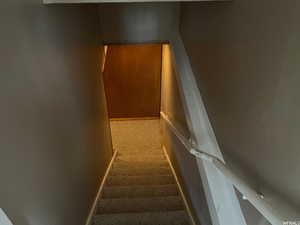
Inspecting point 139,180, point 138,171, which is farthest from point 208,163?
point 138,171

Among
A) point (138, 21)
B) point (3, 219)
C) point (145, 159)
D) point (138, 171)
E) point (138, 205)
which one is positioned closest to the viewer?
point (3, 219)

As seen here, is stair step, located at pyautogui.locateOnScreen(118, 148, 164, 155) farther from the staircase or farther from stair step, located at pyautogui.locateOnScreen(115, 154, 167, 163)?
the staircase

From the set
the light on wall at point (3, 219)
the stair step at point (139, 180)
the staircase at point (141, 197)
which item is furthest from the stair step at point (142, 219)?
the light on wall at point (3, 219)

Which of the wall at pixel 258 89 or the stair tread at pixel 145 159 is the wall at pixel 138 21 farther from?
the stair tread at pixel 145 159

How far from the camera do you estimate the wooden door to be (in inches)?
235

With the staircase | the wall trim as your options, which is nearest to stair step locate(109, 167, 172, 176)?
the staircase

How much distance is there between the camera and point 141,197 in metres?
2.83

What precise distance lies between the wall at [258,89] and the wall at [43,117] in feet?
3.24

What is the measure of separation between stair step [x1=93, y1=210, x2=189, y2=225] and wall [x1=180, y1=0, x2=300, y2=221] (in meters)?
1.07

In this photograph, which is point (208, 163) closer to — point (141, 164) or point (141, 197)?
point (141, 197)

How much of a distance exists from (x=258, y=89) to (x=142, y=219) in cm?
165

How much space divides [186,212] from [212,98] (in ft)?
4.04

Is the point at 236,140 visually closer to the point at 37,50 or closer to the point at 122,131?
the point at 37,50

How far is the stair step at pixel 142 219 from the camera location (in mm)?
2205
